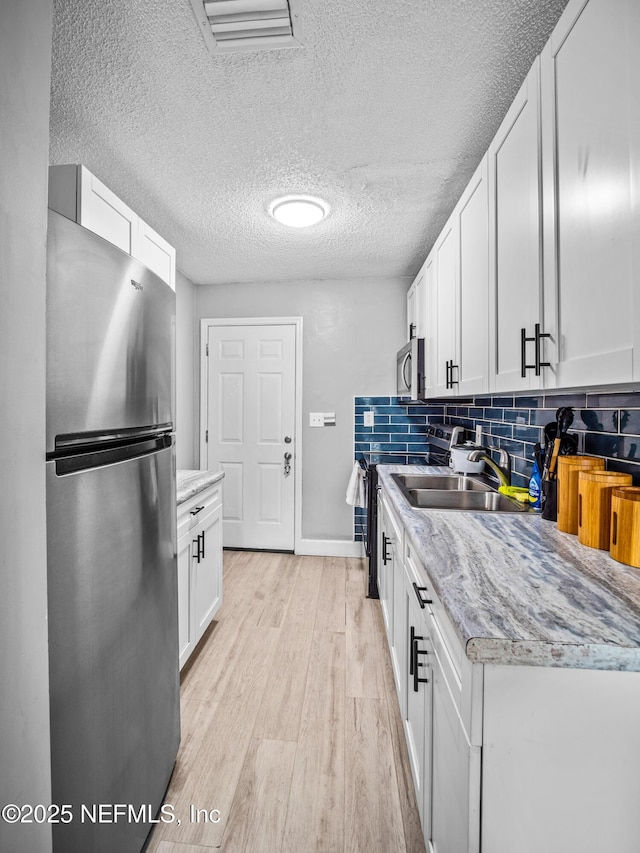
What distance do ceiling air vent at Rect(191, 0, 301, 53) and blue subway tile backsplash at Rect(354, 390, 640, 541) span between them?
139cm

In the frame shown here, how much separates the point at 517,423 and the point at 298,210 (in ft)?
A: 5.27

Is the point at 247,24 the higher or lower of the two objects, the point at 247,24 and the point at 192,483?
the higher

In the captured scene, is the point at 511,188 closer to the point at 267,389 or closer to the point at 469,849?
the point at 469,849

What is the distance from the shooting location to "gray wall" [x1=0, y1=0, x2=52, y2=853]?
0.64 meters

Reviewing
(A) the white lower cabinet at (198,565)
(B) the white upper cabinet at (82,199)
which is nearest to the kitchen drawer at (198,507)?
(A) the white lower cabinet at (198,565)

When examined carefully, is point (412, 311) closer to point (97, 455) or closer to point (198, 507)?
point (198, 507)

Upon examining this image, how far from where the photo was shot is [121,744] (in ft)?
3.55

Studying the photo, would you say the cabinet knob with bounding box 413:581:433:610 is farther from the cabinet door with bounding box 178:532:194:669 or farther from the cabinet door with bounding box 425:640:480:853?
the cabinet door with bounding box 178:532:194:669

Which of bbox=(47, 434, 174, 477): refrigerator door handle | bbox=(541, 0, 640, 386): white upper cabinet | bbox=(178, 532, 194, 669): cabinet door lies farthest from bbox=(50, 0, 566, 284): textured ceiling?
bbox=(178, 532, 194, 669): cabinet door

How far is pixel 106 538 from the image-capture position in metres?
1.02

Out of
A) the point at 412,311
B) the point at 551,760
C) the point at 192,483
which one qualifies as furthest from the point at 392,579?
the point at 412,311

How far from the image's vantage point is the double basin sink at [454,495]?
5.82 feet

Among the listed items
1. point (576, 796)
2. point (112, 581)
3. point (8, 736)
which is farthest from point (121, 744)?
point (576, 796)

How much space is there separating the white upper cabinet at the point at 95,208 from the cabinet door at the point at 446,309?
56.5 inches
